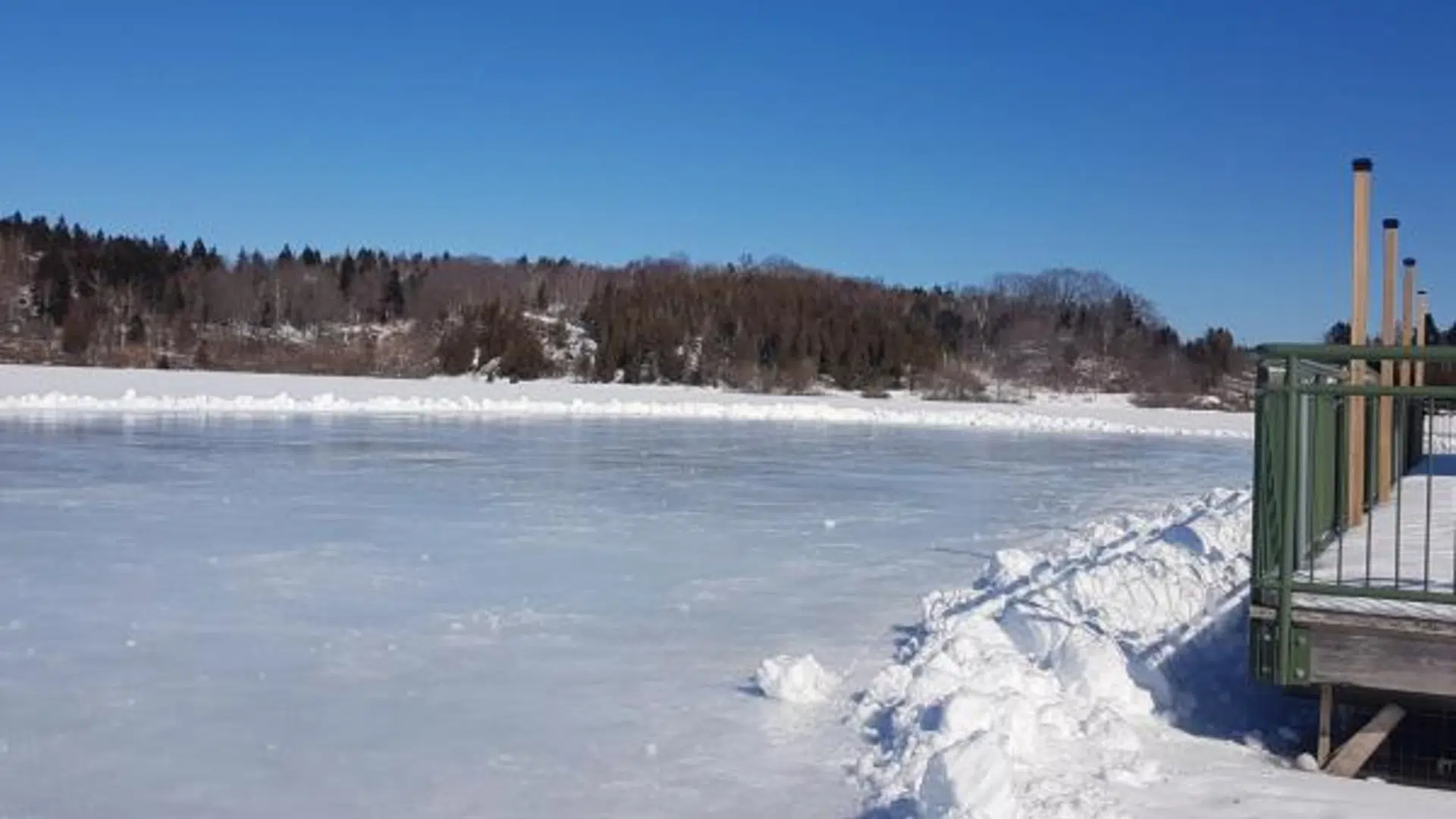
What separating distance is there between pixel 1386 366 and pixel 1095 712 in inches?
218

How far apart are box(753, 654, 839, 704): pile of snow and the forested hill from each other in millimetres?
71012

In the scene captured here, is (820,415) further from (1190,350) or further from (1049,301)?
(1049,301)

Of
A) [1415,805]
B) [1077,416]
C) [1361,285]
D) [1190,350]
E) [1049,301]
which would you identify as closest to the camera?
[1415,805]

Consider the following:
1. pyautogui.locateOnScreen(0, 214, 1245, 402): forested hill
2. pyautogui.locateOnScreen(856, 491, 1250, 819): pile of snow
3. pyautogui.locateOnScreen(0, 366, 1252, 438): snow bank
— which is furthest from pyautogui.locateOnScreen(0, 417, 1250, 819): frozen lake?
pyautogui.locateOnScreen(0, 214, 1245, 402): forested hill

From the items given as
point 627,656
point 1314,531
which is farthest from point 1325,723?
point 627,656

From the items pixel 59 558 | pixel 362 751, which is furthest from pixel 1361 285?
pixel 59 558

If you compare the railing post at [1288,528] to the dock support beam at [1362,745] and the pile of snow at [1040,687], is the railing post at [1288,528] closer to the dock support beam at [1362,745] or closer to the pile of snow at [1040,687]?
the dock support beam at [1362,745]

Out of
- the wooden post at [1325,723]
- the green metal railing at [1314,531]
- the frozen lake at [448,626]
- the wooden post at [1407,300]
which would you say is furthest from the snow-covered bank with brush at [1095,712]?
the wooden post at [1407,300]

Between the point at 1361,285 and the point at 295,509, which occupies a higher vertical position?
the point at 1361,285

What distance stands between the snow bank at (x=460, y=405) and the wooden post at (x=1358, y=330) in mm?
30890

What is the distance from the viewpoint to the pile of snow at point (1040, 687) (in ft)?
13.2

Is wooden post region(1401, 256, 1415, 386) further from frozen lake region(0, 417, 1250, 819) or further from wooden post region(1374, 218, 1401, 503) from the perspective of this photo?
frozen lake region(0, 417, 1250, 819)

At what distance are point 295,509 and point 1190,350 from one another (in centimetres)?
11641

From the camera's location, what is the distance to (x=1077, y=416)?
49.2m
